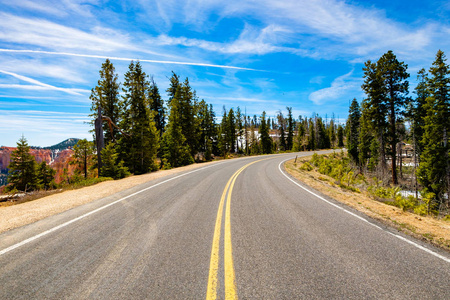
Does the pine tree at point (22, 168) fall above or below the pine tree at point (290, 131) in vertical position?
below

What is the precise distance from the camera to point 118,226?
466 cm

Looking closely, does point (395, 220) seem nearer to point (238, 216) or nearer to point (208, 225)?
point (238, 216)

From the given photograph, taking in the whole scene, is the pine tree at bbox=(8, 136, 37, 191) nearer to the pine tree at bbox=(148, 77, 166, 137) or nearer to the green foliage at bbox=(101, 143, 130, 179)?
the green foliage at bbox=(101, 143, 130, 179)

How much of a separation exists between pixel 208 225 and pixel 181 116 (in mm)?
26390

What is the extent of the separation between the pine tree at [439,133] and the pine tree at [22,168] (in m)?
37.6

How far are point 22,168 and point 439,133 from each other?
3990cm

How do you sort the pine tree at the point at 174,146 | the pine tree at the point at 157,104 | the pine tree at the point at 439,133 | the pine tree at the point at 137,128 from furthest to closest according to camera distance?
the pine tree at the point at 157,104, the pine tree at the point at 174,146, the pine tree at the point at 137,128, the pine tree at the point at 439,133

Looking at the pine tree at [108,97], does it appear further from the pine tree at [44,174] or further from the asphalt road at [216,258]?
the asphalt road at [216,258]

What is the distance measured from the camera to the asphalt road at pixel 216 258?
2510 mm

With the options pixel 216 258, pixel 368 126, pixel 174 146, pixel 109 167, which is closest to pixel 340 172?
pixel 368 126

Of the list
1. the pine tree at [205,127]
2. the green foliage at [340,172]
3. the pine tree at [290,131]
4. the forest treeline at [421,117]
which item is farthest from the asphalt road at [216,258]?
the pine tree at [290,131]

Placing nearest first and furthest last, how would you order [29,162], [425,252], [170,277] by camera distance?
[170,277]
[425,252]
[29,162]

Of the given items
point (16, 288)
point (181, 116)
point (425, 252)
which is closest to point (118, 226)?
point (16, 288)

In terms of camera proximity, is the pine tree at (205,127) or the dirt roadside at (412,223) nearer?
the dirt roadside at (412,223)
